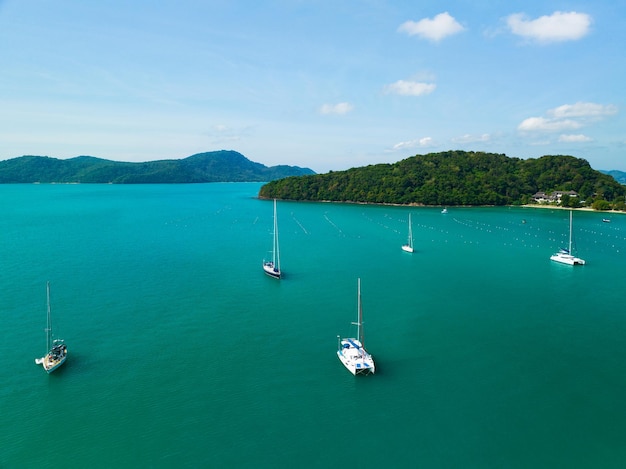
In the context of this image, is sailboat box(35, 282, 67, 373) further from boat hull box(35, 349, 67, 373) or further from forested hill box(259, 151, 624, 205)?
forested hill box(259, 151, 624, 205)

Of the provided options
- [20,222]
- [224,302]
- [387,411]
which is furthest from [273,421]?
[20,222]

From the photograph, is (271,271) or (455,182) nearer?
(271,271)

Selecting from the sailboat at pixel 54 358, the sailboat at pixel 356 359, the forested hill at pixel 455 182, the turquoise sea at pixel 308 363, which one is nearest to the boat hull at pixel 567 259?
the turquoise sea at pixel 308 363

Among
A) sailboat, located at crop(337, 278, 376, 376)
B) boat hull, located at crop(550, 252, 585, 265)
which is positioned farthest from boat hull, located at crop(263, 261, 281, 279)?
boat hull, located at crop(550, 252, 585, 265)

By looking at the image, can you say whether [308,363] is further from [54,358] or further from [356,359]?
[54,358]

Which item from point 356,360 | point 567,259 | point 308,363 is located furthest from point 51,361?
point 567,259
